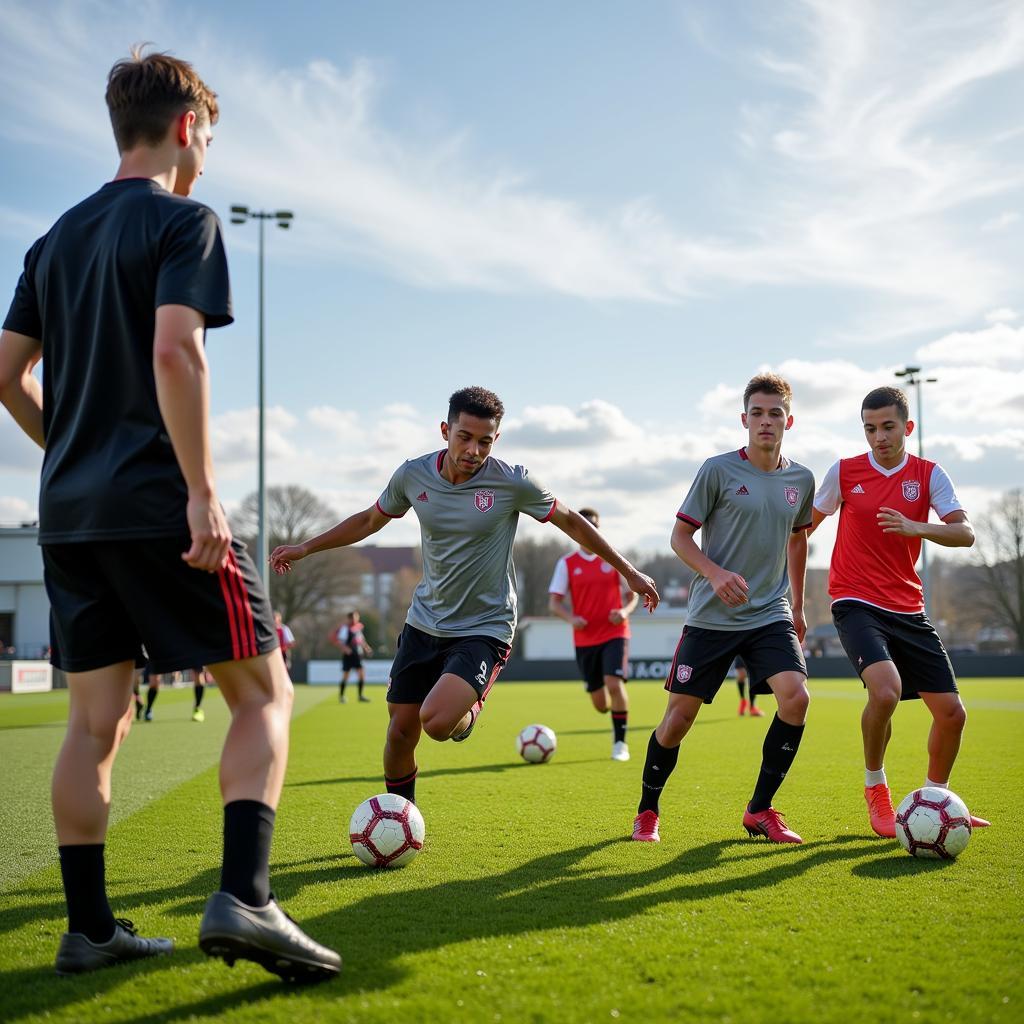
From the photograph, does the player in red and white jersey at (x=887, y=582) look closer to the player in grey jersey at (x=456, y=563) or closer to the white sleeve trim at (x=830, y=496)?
the white sleeve trim at (x=830, y=496)

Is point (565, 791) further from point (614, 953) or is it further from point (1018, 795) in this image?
point (614, 953)

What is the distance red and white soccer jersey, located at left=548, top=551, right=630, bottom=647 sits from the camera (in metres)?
11.7

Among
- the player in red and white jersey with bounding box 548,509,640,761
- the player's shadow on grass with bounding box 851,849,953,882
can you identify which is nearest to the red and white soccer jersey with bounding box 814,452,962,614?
the player's shadow on grass with bounding box 851,849,953,882

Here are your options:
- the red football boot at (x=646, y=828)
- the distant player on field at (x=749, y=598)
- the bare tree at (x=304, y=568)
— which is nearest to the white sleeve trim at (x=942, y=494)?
the distant player on field at (x=749, y=598)

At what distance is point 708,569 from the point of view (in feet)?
18.9

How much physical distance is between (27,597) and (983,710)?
54966mm

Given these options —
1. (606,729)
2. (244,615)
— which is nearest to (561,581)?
(606,729)

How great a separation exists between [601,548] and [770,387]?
1.41 meters

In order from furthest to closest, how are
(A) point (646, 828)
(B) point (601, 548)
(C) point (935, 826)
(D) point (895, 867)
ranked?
(A) point (646, 828), (B) point (601, 548), (C) point (935, 826), (D) point (895, 867)

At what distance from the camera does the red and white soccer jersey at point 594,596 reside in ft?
38.4

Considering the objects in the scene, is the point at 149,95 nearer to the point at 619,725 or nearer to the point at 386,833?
the point at 386,833

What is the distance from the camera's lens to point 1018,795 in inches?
298

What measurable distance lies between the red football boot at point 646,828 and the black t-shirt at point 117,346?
375cm

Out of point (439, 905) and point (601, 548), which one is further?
point (601, 548)
